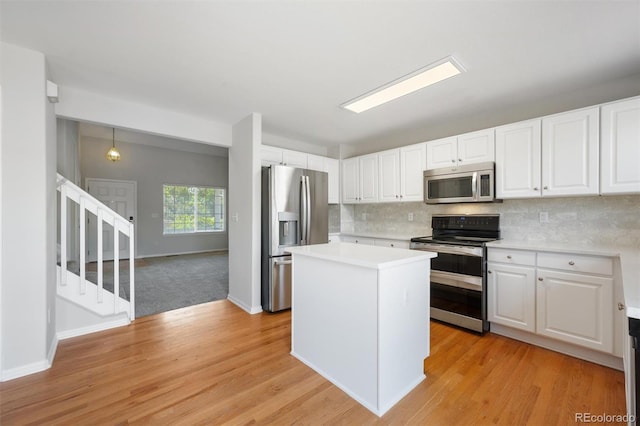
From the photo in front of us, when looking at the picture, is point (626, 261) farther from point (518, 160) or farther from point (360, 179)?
point (360, 179)

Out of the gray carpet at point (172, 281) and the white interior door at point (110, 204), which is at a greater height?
the white interior door at point (110, 204)

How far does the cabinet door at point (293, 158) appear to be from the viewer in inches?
154

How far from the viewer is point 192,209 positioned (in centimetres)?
784

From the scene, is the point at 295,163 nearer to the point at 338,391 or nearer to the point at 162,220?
the point at 338,391

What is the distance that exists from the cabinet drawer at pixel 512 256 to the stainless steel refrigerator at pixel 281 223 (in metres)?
2.11

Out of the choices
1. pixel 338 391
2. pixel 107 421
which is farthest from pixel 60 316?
pixel 338 391

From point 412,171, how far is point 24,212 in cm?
389

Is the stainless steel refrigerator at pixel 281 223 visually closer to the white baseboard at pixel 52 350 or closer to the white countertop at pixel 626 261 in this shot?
the white baseboard at pixel 52 350

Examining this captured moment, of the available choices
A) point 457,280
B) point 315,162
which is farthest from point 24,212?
point 457,280

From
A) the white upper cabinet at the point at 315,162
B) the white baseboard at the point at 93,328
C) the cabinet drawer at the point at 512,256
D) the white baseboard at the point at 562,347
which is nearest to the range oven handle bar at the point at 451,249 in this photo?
the cabinet drawer at the point at 512,256

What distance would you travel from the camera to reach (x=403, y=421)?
1.61m

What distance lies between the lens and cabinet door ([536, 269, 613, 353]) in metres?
2.15

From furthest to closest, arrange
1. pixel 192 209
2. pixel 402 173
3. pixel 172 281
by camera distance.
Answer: pixel 192 209, pixel 172 281, pixel 402 173

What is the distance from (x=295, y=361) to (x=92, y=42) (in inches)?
113
